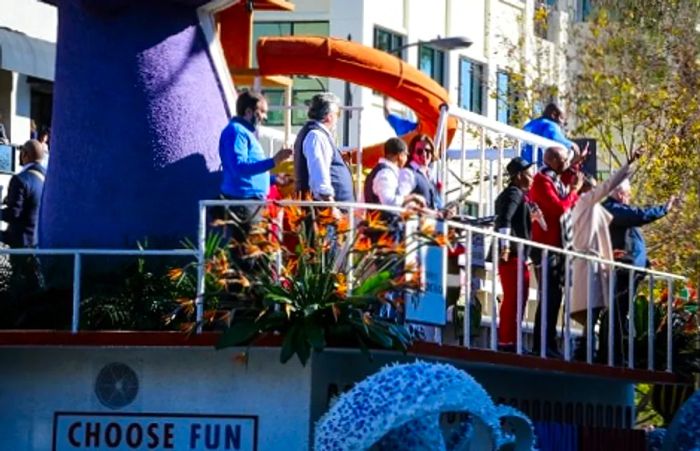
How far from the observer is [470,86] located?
5269 centimetres

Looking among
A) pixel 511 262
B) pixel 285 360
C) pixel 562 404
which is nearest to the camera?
pixel 285 360

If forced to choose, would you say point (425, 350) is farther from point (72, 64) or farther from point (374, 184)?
point (72, 64)

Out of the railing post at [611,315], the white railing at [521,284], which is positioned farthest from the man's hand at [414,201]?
the railing post at [611,315]

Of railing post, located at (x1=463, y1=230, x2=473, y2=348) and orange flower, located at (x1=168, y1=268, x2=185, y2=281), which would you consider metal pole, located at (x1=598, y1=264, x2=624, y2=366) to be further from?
orange flower, located at (x1=168, y1=268, x2=185, y2=281)

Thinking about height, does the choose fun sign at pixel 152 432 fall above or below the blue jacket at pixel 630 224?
below

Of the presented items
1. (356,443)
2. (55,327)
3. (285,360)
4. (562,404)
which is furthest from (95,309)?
(562,404)

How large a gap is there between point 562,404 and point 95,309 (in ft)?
17.5

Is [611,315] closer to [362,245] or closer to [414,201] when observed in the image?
[414,201]

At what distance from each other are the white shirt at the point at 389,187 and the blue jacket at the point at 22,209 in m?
3.14

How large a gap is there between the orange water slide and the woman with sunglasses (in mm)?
1508

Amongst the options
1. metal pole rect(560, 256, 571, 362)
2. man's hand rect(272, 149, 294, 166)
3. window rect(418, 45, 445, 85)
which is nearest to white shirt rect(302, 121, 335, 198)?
man's hand rect(272, 149, 294, 166)

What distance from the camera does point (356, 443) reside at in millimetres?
16188

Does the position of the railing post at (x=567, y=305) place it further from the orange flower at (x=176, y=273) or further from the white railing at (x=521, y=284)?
the orange flower at (x=176, y=273)

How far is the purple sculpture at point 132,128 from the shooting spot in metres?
19.5
